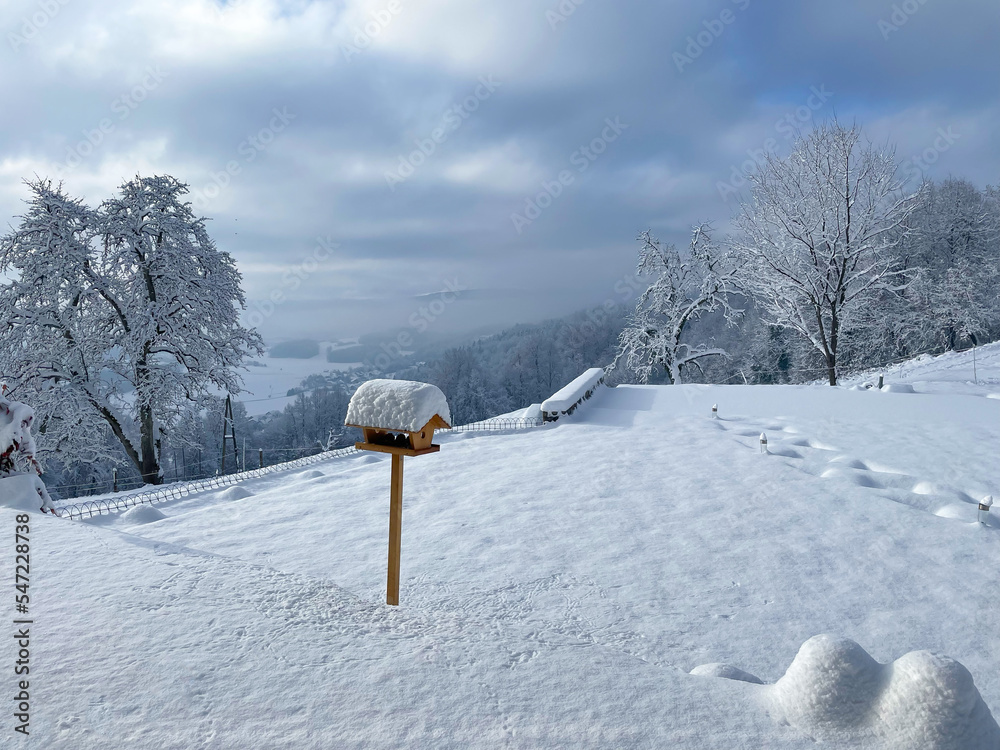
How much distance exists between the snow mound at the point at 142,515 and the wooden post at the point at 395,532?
4754 millimetres

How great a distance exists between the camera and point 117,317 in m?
14.9

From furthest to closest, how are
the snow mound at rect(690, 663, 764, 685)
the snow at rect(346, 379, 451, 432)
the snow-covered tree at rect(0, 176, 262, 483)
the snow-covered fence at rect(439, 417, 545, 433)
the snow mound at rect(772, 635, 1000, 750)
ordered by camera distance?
the snow-covered tree at rect(0, 176, 262, 483) → the snow-covered fence at rect(439, 417, 545, 433) → the snow at rect(346, 379, 451, 432) → the snow mound at rect(690, 663, 764, 685) → the snow mound at rect(772, 635, 1000, 750)

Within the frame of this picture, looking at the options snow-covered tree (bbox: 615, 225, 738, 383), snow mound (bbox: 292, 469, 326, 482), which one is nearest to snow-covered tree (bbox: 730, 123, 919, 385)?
snow-covered tree (bbox: 615, 225, 738, 383)

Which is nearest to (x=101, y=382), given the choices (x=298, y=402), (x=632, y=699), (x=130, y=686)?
(x=130, y=686)

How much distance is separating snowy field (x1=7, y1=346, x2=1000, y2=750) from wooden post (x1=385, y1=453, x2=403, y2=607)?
0.83 ft

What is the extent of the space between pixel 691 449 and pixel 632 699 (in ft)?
22.7

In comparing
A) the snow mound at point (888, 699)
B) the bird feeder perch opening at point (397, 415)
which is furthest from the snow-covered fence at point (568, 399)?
the snow mound at point (888, 699)

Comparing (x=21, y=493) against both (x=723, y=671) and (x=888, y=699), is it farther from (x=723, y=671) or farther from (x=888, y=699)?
(x=888, y=699)

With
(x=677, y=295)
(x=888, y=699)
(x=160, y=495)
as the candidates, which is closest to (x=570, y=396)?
(x=160, y=495)

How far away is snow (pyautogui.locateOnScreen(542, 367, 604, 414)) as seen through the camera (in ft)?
39.9

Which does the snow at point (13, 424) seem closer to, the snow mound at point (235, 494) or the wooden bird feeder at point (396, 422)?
the snow mound at point (235, 494)

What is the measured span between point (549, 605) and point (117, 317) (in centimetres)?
1554

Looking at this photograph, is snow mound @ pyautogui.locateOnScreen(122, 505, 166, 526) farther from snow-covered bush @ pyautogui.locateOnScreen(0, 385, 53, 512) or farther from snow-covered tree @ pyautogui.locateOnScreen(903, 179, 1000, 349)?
snow-covered tree @ pyautogui.locateOnScreen(903, 179, 1000, 349)

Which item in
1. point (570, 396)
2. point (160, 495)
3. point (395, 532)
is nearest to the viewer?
point (395, 532)
